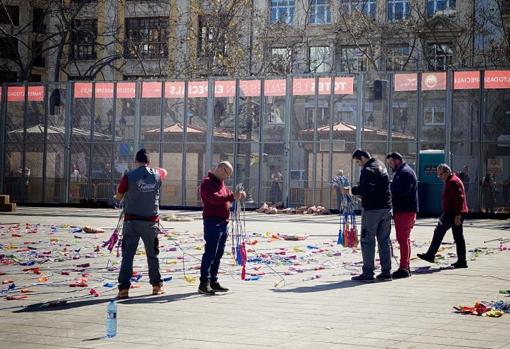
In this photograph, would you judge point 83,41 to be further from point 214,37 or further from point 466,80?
point 466,80

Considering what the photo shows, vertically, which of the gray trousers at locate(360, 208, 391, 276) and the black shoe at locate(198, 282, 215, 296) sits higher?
the gray trousers at locate(360, 208, 391, 276)

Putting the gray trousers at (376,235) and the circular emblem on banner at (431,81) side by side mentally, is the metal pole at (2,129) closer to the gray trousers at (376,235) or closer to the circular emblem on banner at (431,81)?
the circular emblem on banner at (431,81)

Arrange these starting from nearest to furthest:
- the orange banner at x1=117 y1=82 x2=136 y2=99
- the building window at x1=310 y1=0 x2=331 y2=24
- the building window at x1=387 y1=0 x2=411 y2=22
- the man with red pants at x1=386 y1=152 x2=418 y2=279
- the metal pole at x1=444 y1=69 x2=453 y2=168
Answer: the man with red pants at x1=386 y1=152 x2=418 y2=279
the metal pole at x1=444 y1=69 x2=453 y2=168
the orange banner at x1=117 y1=82 x2=136 y2=99
the building window at x1=387 y1=0 x2=411 y2=22
the building window at x1=310 y1=0 x2=331 y2=24

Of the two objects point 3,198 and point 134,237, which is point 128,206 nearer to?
point 134,237

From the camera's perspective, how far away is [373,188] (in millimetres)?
14438

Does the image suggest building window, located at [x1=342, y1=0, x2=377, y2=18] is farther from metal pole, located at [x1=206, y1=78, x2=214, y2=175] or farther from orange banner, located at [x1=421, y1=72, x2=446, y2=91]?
orange banner, located at [x1=421, y1=72, x2=446, y2=91]

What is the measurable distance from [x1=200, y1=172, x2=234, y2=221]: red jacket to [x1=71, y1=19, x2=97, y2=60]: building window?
162ft

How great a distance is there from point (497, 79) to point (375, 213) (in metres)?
27.2

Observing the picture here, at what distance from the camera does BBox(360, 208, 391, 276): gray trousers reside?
1437 centimetres

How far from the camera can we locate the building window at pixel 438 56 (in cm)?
5478

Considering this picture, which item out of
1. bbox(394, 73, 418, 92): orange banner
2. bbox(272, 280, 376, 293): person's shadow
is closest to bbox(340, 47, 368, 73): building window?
bbox(394, 73, 418, 92): orange banner

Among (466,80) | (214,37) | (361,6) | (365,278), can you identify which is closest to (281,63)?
(214,37)

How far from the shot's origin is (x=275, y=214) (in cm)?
3991

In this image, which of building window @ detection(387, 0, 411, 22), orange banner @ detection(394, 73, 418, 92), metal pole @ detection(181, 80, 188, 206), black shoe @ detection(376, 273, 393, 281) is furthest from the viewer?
building window @ detection(387, 0, 411, 22)
